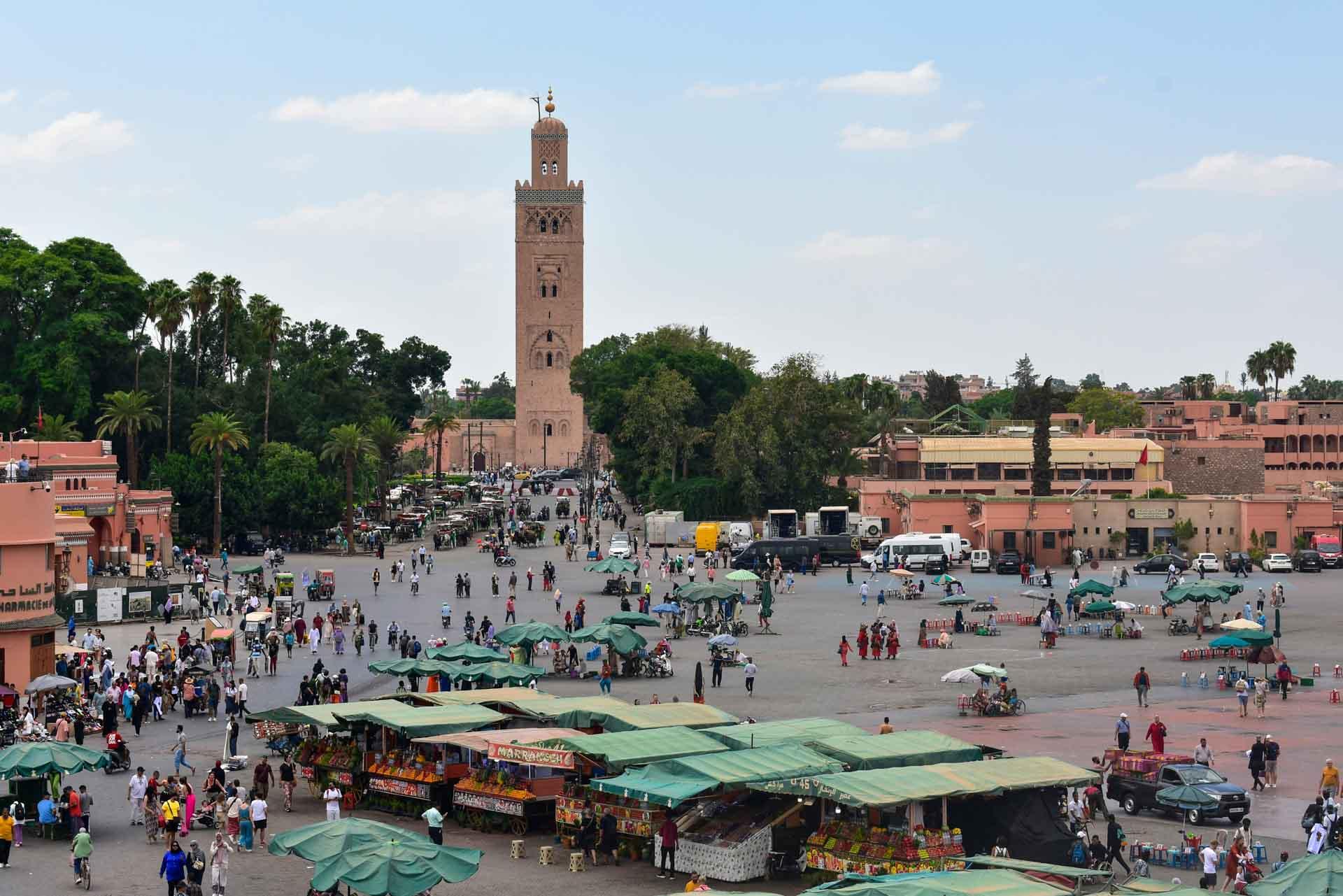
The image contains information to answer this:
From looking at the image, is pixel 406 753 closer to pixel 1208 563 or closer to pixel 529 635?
pixel 529 635

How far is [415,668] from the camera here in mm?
36250

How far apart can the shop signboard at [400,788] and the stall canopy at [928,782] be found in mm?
6143

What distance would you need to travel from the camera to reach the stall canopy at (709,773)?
2352 centimetres

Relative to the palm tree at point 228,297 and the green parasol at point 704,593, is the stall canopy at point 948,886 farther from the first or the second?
the palm tree at point 228,297

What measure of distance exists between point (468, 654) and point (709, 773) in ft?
48.0

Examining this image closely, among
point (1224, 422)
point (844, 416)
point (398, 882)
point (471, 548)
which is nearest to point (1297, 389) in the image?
point (1224, 422)

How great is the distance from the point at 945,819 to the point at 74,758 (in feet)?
41.7

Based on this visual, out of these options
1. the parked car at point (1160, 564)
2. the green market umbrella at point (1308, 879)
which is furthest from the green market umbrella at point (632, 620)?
the parked car at point (1160, 564)

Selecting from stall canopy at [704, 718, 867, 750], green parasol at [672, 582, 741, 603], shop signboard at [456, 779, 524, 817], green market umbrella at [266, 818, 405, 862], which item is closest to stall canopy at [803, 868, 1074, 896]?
green market umbrella at [266, 818, 405, 862]

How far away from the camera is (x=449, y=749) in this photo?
2730 cm

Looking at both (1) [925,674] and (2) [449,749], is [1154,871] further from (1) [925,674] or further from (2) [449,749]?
(1) [925,674]

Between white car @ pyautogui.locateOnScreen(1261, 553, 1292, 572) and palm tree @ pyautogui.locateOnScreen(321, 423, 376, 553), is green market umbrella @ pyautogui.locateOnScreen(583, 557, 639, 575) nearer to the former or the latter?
palm tree @ pyautogui.locateOnScreen(321, 423, 376, 553)

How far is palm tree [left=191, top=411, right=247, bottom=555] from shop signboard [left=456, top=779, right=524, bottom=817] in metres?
46.7

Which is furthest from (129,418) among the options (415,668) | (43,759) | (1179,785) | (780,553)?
(1179,785)
